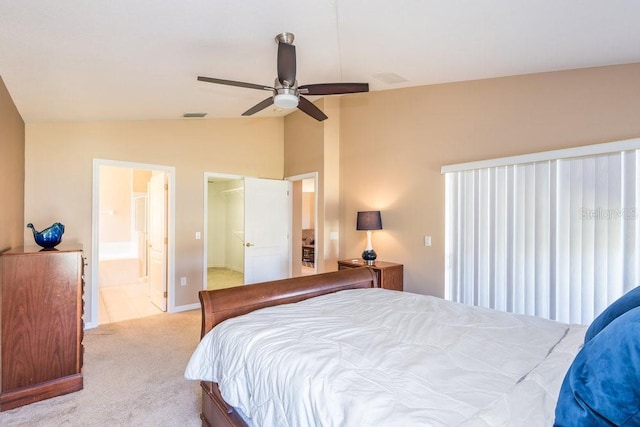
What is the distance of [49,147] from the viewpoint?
371 centimetres

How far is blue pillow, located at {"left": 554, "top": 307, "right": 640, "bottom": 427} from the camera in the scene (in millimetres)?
624

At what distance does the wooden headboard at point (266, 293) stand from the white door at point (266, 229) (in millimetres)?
2680

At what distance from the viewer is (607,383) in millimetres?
658

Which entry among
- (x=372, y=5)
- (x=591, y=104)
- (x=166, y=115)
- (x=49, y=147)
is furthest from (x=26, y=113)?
(x=591, y=104)

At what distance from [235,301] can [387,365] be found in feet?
3.51

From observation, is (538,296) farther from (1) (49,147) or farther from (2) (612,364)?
(1) (49,147)

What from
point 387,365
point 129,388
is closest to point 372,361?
point 387,365

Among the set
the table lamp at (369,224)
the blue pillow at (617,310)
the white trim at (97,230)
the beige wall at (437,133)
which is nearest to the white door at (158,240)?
the white trim at (97,230)

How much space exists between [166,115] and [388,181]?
3041 mm

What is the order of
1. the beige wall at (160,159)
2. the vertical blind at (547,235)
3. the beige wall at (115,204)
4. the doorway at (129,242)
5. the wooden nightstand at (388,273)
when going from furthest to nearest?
the beige wall at (115,204)
the doorway at (129,242)
the wooden nightstand at (388,273)
the beige wall at (160,159)
the vertical blind at (547,235)

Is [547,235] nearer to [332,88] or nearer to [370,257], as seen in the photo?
[370,257]

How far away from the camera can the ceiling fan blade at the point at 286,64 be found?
2.12 m

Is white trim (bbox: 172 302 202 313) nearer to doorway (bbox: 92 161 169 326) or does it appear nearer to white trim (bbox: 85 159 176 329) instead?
white trim (bbox: 85 159 176 329)

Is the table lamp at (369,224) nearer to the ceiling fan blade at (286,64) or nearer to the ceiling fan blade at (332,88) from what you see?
the ceiling fan blade at (332,88)
